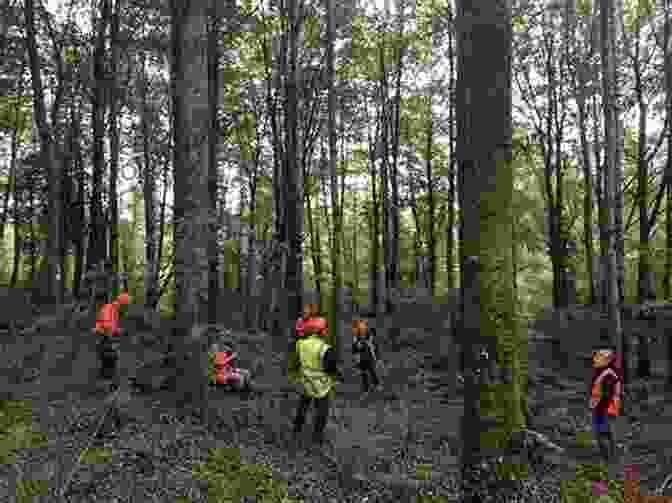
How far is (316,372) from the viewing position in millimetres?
7969

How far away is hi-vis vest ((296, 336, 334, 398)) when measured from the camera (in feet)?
26.0

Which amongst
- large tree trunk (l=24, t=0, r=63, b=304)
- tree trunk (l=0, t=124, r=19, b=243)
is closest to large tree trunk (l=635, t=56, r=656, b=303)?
large tree trunk (l=24, t=0, r=63, b=304)

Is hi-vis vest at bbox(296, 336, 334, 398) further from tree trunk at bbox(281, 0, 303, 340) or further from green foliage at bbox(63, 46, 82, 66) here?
green foliage at bbox(63, 46, 82, 66)

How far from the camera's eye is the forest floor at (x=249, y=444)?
5.93m

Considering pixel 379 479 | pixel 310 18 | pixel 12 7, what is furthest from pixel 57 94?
pixel 379 479

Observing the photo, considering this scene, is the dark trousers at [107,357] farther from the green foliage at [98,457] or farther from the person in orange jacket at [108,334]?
the green foliage at [98,457]

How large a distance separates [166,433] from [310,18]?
17.1 meters

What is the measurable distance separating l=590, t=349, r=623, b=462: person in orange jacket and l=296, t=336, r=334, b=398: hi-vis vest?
4.17m

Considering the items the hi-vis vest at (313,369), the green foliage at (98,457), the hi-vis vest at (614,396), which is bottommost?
the green foliage at (98,457)

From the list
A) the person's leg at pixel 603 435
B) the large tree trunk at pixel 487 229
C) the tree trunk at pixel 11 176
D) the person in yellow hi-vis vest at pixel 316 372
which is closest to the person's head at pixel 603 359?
the person's leg at pixel 603 435

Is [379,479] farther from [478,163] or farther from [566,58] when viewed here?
[566,58]

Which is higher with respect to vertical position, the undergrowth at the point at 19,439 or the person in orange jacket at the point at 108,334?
the person in orange jacket at the point at 108,334

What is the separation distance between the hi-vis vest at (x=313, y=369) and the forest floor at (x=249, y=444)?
76 cm

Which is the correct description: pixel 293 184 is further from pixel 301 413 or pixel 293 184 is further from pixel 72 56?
pixel 72 56
